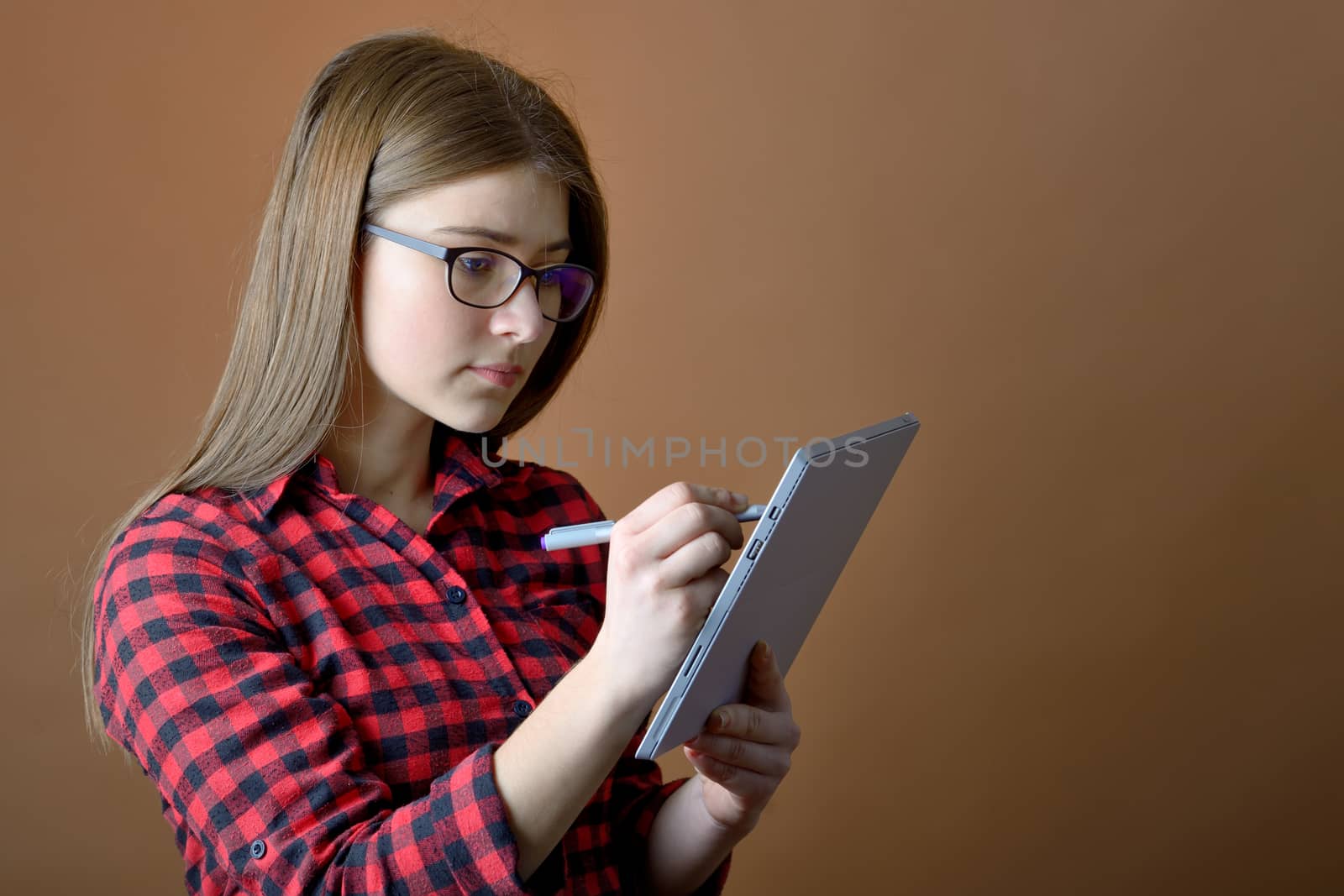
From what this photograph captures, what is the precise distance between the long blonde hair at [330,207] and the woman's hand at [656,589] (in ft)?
1.43

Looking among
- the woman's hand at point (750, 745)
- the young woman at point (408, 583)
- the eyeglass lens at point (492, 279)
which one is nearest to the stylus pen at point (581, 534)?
the young woman at point (408, 583)

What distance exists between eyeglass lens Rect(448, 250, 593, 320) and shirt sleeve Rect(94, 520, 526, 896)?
0.36 meters

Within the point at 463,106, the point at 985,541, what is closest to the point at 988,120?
the point at 985,541

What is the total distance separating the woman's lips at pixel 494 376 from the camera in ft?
4.00

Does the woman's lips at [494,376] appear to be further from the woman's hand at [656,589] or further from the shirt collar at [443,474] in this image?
the woman's hand at [656,589]

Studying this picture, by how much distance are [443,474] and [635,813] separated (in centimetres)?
46

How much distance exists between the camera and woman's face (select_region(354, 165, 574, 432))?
1.19m

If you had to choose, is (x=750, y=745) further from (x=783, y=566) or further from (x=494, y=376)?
(x=494, y=376)

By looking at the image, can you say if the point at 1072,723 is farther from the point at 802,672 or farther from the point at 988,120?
the point at 988,120

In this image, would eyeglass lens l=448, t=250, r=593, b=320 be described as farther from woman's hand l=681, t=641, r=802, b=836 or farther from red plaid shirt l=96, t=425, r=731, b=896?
woman's hand l=681, t=641, r=802, b=836

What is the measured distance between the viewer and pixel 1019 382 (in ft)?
7.73

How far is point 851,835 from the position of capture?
7.98ft
